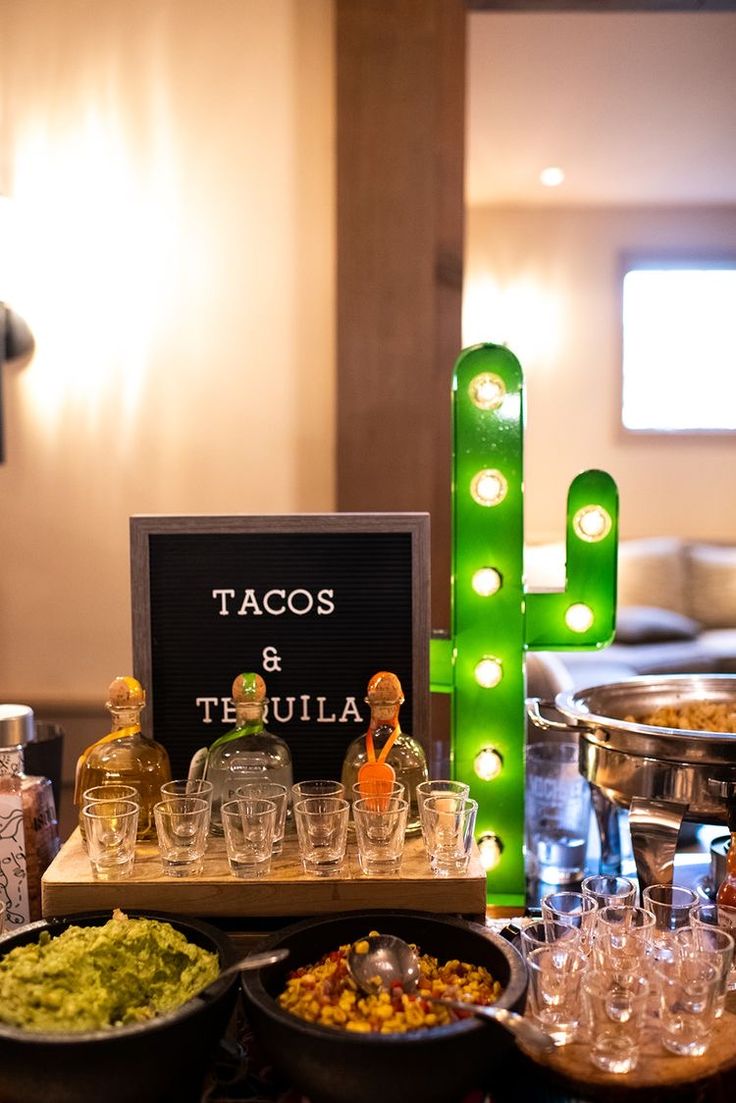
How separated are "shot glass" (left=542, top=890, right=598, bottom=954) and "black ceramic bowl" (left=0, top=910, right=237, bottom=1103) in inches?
14.2

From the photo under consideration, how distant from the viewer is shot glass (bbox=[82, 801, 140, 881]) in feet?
3.43

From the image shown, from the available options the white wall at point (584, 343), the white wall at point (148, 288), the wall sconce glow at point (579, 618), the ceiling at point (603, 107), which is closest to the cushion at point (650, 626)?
the white wall at point (584, 343)

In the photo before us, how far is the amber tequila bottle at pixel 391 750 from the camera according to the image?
1.18 meters

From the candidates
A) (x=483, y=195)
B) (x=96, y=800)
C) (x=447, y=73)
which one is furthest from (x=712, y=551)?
(x=96, y=800)

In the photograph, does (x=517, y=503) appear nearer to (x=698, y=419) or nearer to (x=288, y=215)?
(x=288, y=215)

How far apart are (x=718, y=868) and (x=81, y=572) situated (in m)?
1.39

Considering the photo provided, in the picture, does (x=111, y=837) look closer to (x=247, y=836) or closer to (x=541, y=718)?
(x=247, y=836)

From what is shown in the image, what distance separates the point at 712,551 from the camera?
5.80 metres

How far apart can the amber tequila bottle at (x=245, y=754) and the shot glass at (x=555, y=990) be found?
0.37 m

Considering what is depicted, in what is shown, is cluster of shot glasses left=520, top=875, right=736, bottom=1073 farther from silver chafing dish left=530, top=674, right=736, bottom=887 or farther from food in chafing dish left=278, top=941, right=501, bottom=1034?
silver chafing dish left=530, top=674, right=736, bottom=887

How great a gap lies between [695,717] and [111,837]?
2.84ft

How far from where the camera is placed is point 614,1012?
917 millimetres

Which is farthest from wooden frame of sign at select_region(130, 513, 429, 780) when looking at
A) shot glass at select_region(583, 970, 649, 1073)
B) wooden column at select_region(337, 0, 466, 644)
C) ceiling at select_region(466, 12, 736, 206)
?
ceiling at select_region(466, 12, 736, 206)

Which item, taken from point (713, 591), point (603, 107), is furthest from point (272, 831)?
point (713, 591)
